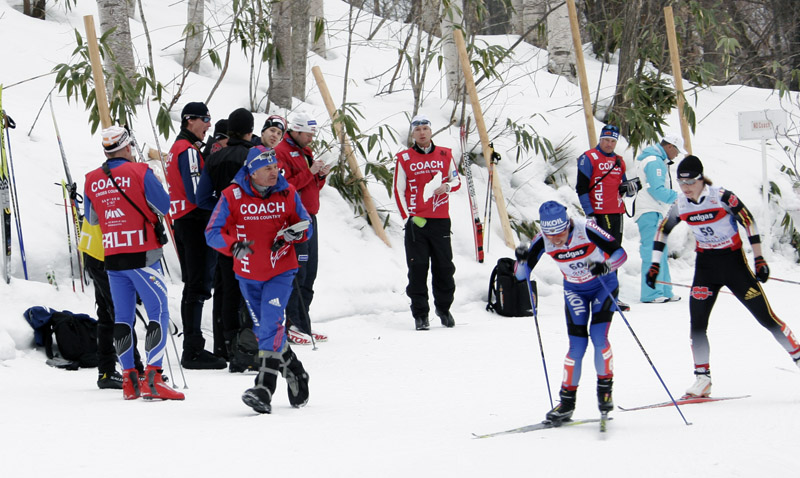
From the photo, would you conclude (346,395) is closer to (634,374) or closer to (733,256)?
(634,374)

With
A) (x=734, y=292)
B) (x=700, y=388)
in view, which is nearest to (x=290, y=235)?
(x=700, y=388)

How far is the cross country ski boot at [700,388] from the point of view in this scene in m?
5.18

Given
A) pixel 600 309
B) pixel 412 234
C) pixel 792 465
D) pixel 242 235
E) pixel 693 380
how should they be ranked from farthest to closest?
1. pixel 412 234
2. pixel 693 380
3. pixel 242 235
4. pixel 600 309
5. pixel 792 465

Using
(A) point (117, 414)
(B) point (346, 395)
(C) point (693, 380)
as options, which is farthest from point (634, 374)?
(A) point (117, 414)

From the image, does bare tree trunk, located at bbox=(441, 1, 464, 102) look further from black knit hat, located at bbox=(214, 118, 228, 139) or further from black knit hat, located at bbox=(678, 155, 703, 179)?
black knit hat, located at bbox=(678, 155, 703, 179)

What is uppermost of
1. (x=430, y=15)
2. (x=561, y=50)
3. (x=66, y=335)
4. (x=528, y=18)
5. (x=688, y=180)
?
(x=528, y=18)

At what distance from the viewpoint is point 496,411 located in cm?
500

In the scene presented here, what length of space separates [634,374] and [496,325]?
2.48m

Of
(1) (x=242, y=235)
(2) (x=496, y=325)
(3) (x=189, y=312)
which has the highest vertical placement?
(1) (x=242, y=235)

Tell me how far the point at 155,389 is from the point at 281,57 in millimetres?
6316

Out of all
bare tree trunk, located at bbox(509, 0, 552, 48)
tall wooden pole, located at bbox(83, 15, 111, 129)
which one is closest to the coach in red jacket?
tall wooden pole, located at bbox(83, 15, 111, 129)

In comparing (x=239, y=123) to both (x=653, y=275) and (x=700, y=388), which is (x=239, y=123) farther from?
(x=700, y=388)

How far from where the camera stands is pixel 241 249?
4.98 m

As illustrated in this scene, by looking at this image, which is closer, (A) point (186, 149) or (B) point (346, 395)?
(B) point (346, 395)
